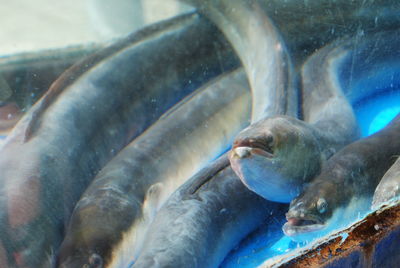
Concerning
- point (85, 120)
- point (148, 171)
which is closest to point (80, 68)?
point (85, 120)

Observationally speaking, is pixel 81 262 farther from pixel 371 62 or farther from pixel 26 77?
pixel 371 62

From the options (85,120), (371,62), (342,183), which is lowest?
(342,183)

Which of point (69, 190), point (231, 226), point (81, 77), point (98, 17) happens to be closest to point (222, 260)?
point (231, 226)

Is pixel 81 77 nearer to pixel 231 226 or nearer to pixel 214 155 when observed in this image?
pixel 214 155

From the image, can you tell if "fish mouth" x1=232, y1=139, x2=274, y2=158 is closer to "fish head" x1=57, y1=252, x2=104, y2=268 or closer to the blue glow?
"fish head" x1=57, y1=252, x2=104, y2=268

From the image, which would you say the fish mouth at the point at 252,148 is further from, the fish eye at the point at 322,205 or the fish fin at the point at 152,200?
the fish fin at the point at 152,200

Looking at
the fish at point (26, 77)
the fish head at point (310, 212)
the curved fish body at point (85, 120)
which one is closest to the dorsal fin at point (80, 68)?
the curved fish body at point (85, 120)
